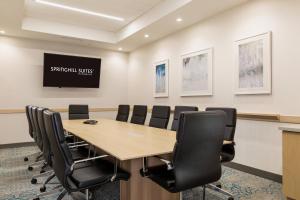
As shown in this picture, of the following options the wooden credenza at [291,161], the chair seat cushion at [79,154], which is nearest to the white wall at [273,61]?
the wooden credenza at [291,161]

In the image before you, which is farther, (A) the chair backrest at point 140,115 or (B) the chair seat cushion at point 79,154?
(A) the chair backrest at point 140,115

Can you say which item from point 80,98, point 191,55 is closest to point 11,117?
point 80,98

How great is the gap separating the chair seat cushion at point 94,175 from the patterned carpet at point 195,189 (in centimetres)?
57

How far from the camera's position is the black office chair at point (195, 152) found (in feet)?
5.39

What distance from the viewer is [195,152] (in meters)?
1.73

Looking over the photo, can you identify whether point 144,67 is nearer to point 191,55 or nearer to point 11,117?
point 191,55

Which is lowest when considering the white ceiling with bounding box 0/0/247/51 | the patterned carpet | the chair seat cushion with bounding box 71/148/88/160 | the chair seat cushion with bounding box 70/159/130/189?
the patterned carpet

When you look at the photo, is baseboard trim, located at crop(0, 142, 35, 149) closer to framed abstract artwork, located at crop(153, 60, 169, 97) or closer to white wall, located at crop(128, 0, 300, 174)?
framed abstract artwork, located at crop(153, 60, 169, 97)

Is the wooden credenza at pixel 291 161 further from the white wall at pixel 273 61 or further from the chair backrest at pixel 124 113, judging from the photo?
the chair backrest at pixel 124 113

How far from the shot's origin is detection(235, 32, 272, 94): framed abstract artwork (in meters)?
3.17

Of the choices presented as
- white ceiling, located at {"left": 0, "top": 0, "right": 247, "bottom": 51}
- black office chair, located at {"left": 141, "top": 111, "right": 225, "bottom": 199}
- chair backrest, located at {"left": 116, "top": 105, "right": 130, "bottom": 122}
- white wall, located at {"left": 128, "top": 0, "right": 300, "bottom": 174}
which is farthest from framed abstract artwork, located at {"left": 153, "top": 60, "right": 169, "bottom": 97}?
black office chair, located at {"left": 141, "top": 111, "right": 225, "bottom": 199}

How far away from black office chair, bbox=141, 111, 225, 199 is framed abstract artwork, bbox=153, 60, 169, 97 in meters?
3.51

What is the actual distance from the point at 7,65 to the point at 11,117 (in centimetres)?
127

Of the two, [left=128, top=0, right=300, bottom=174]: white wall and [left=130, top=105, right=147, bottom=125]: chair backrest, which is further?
[left=130, top=105, right=147, bottom=125]: chair backrest
